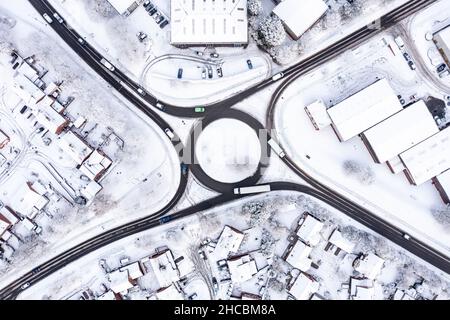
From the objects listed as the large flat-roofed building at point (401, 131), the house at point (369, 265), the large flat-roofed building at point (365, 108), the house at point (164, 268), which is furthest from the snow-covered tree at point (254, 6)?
the house at point (369, 265)

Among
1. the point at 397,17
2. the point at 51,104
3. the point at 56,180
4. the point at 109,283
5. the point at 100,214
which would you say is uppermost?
the point at 51,104

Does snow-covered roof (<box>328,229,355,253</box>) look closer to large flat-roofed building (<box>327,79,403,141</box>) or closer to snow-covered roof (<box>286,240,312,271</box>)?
snow-covered roof (<box>286,240,312,271</box>)

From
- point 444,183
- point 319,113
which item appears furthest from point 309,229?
point 444,183

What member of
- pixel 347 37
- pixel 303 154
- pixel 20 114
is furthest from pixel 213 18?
pixel 20 114

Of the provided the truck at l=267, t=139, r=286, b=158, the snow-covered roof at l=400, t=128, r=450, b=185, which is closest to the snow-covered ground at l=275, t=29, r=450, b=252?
the truck at l=267, t=139, r=286, b=158

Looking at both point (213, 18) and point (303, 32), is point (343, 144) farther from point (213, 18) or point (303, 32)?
point (213, 18)
